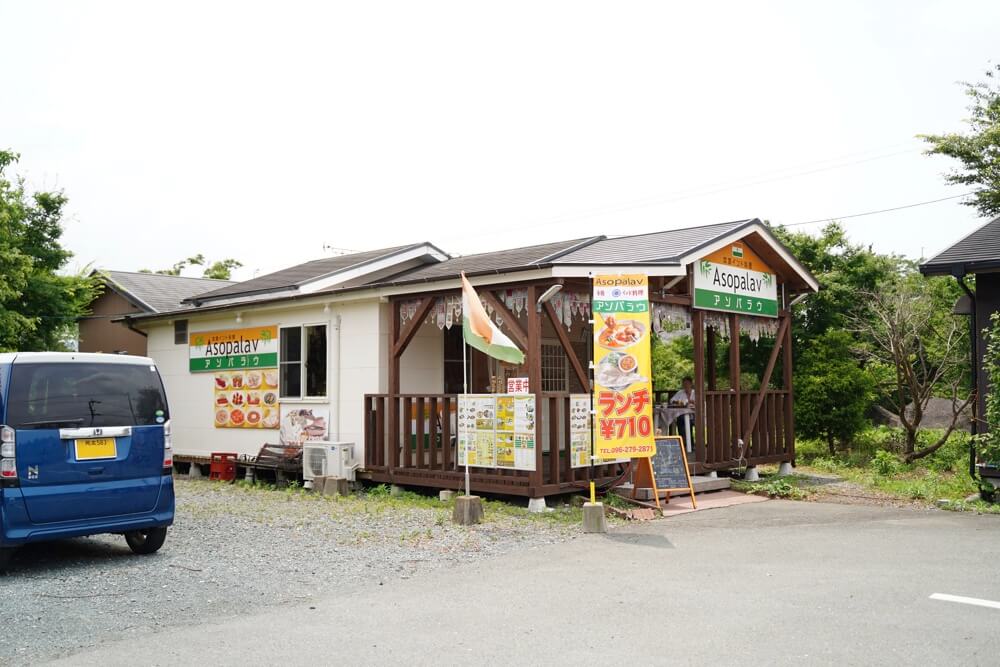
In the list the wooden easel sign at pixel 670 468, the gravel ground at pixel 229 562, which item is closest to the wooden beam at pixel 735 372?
the wooden easel sign at pixel 670 468

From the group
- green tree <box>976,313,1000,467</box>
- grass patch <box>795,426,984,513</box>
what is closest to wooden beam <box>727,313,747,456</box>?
grass patch <box>795,426,984,513</box>

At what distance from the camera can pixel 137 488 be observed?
7.68 meters

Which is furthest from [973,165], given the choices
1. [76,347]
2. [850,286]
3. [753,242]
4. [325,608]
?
[76,347]

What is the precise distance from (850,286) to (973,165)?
365 cm

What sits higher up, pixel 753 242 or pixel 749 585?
pixel 753 242

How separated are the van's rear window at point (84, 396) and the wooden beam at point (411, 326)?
4.36m

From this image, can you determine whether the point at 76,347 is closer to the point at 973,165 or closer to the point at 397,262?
the point at 397,262

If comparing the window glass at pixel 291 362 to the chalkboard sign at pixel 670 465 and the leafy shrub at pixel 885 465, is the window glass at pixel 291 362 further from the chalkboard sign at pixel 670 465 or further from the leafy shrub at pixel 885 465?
the leafy shrub at pixel 885 465

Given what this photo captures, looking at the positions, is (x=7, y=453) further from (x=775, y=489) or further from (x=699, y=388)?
(x=775, y=489)

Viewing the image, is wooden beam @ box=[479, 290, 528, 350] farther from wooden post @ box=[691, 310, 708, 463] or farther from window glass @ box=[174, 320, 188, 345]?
window glass @ box=[174, 320, 188, 345]

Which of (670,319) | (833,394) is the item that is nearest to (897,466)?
(833,394)

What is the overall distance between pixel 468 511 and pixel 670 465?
318 cm

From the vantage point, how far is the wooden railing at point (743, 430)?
12766mm

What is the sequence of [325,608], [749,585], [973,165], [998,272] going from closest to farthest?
[325,608] < [749,585] < [998,272] < [973,165]
